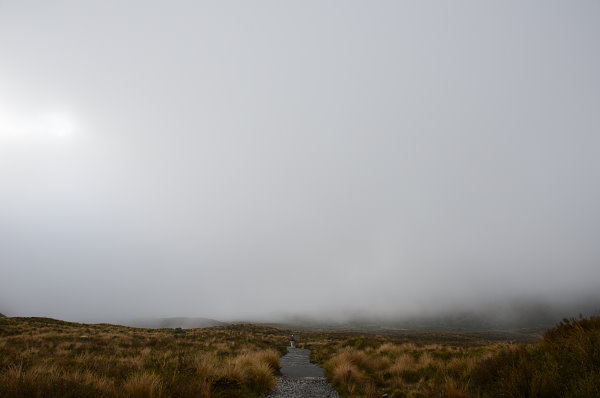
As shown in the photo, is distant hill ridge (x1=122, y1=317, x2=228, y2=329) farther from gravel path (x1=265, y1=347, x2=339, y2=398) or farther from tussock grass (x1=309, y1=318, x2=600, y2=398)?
tussock grass (x1=309, y1=318, x2=600, y2=398)

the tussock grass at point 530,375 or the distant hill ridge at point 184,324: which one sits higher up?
the tussock grass at point 530,375

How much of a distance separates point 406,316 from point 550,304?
98.8 m

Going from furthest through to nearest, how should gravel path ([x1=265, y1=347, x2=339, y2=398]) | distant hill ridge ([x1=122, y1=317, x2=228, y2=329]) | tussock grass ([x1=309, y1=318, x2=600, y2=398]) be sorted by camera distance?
distant hill ridge ([x1=122, y1=317, x2=228, y2=329]) < gravel path ([x1=265, y1=347, x2=339, y2=398]) < tussock grass ([x1=309, y1=318, x2=600, y2=398])

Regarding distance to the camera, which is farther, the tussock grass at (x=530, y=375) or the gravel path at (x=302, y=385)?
the gravel path at (x=302, y=385)

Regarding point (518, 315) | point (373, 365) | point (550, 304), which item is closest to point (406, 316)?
point (518, 315)

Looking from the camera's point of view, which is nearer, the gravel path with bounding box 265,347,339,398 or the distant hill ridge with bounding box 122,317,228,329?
the gravel path with bounding box 265,347,339,398

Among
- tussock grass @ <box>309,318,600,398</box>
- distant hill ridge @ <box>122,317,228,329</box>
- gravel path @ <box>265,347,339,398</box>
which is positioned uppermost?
tussock grass @ <box>309,318,600,398</box>

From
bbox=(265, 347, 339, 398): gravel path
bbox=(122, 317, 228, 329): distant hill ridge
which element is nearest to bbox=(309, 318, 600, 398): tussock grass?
bbox=(265, 347, 339, 398): gravel path

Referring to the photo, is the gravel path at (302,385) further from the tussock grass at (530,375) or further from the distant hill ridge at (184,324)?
the distant hill ridge at (184,324)

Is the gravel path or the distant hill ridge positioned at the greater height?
the gravel path

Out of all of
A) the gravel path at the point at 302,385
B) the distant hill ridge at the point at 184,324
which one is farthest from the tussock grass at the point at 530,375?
the distant hill ridge at the point at 184,324

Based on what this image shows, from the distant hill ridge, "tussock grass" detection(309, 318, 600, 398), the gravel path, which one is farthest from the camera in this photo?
the distant hill ridge

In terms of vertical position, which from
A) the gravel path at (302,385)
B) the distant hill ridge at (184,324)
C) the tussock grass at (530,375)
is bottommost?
the distant hill ridge at (184,324)

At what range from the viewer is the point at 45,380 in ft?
16.5
